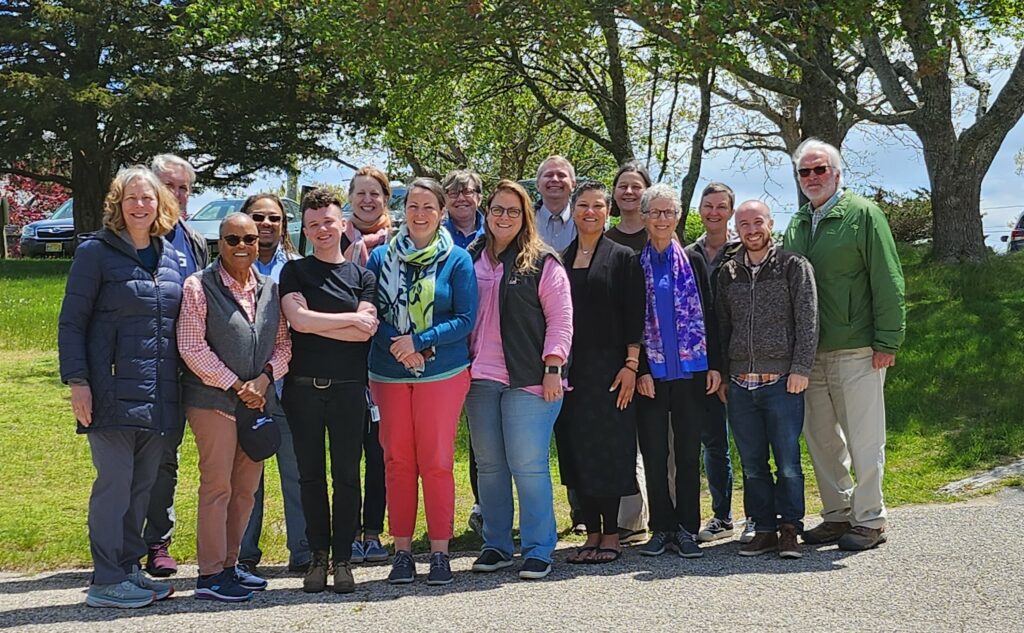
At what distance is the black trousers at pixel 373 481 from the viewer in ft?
20.1

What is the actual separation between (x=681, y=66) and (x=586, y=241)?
8013mm

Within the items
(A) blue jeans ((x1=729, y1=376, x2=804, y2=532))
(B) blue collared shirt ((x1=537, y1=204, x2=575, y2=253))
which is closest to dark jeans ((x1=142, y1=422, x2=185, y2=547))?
(B) blue collared shirt ((x1=537, y1=204, x2=575, y2=253))

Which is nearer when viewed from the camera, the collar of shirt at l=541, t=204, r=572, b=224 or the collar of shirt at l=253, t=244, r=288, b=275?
the collar of shirt at l=253, t=244, r=288, b=275

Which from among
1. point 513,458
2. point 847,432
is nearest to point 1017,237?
point 847,432

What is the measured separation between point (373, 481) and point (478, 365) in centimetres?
118

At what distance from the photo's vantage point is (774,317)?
5887 mm

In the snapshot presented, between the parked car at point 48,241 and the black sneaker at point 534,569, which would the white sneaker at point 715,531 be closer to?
the black sneaker at point 534,569

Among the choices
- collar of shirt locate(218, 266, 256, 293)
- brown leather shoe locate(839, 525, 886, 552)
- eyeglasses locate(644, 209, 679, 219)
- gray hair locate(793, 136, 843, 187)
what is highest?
gray hair locate(793, 136, 843, 187)

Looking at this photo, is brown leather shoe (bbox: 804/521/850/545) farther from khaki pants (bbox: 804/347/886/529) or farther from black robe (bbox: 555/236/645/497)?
black robe (bbox: 555/236/645/497)

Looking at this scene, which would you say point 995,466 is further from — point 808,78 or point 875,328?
point 808,78

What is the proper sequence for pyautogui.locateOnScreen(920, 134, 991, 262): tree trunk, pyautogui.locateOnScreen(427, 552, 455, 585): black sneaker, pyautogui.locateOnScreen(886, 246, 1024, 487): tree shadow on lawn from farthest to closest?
pyautogui.locateOnScreen(920, 134, 991, 262): tree trunk → pyautogui.locateOnScreen(886, 246, 1024, 487): tree shadow on lawn → pyautogui.locateOnScreen(427, 552, 455, 585): black sneaker

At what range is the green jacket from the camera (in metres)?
5.87

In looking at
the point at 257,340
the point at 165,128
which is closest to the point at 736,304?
the point at 257,340

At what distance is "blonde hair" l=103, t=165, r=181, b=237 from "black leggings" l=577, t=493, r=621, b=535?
2829 millimetres
